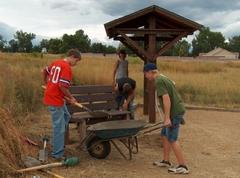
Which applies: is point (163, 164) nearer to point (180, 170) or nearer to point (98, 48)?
point (180, 170)

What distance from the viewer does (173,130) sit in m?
7.43

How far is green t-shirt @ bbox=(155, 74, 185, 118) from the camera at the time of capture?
714 centimetres

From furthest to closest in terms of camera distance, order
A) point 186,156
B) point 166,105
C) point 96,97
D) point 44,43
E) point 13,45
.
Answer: point 44,43 → point 13,45 → point 96,97 → point 186,156 → point 166,105

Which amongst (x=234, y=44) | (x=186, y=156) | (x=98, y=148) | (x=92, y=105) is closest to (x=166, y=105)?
(x=98, y=148)

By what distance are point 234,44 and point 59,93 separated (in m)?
129

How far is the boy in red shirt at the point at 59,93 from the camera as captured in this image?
7.44 meters

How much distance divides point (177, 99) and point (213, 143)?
2.90m

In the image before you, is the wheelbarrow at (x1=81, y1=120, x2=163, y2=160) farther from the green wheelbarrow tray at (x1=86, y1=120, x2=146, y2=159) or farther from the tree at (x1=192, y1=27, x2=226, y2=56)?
the tree at (x1=192, y1=27, x2=226, y2=56)

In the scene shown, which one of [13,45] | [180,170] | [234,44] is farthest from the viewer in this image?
[234,44]

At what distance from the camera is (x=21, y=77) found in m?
13.2

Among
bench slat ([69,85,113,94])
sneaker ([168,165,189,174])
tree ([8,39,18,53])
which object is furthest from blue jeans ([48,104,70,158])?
tree ([8,39,18,53])

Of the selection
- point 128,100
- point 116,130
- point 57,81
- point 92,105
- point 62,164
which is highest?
point 57,81

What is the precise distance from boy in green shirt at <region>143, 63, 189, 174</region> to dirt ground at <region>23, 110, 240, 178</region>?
350mm

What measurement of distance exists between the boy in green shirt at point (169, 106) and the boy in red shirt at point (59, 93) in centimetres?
115
